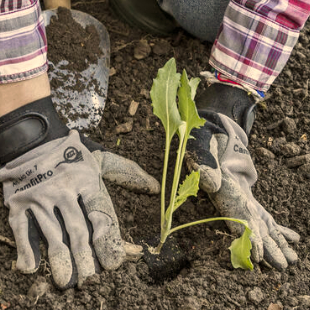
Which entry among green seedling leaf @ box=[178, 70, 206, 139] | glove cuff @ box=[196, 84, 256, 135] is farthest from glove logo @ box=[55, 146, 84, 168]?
glove cuff @ box=[196, 84, 256, 135]

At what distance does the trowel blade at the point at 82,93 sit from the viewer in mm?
1692

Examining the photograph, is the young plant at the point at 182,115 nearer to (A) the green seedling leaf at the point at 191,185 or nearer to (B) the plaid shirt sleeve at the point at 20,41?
(A) the green seedling leaf at the point at 191,185

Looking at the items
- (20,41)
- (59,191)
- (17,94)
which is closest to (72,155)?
(59,191)

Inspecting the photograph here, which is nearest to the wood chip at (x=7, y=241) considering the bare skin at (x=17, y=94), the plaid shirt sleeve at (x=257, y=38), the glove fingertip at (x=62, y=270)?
the glove fingertip at (x=62, y=270)

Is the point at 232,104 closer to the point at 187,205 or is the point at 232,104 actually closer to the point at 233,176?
the point at 233,176

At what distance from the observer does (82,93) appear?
1748mm

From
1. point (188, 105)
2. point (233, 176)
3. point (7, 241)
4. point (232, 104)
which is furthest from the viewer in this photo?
point (232, 104)

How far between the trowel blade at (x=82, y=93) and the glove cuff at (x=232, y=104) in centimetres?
38

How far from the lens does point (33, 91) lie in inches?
57.6

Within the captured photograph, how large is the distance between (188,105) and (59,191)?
17.5 inches

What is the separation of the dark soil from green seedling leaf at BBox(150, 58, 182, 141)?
12.5 inches

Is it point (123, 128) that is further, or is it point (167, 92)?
point (123, 128)

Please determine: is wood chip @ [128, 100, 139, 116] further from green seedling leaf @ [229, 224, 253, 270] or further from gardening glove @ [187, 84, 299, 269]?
green seedling leaf @ [229, 224, 253, 270]

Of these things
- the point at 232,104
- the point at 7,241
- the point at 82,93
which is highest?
the point at 232,104
